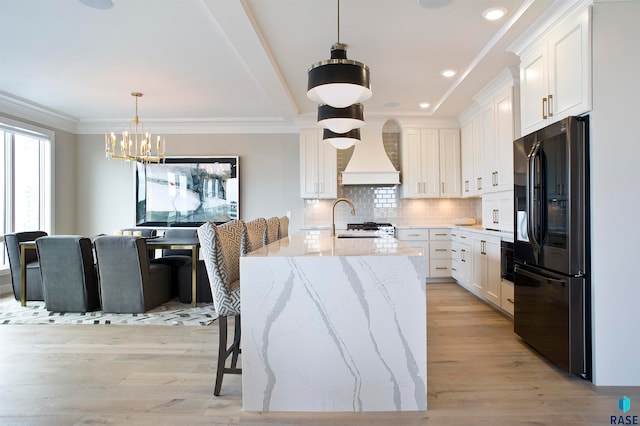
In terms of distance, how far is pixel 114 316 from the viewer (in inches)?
156

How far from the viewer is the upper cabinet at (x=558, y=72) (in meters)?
2.36

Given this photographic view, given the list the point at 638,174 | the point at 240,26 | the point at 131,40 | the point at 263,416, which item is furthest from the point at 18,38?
the point at 638,174

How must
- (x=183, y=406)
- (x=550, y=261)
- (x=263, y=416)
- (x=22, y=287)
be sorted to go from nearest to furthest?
1. (x=263, y=416)
2. (x=183, y=406)
3. (x=550, y=261)
4. (x=22, y=287)

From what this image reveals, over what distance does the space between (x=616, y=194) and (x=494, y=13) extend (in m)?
1.61

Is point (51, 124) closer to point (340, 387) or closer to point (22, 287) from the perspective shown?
point (22, 287)

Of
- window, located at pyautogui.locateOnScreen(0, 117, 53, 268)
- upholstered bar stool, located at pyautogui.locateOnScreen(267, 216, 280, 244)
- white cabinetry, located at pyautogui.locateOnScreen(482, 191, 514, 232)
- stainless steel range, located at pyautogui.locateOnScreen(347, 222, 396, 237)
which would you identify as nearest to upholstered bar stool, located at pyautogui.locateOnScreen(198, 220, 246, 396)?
upholstered bar stool, located at pyautogui.locateOnScreen(267, 216, 280, 244)

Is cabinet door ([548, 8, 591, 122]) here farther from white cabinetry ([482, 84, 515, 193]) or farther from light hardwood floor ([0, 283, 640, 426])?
light hardwood floor ([0, 283, 640, 426])

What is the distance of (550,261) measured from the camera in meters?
2.55

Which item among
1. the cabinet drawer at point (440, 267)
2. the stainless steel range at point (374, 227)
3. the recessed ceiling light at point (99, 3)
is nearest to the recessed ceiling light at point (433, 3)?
the recessed ceiling light at point (99, 3)

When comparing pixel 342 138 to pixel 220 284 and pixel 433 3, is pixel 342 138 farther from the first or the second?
pixel 220 284

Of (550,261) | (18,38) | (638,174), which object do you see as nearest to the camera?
(638,174)

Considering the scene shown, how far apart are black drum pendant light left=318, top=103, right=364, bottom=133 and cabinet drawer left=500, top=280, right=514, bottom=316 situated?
7.45ft

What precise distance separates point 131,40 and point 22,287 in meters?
3.26

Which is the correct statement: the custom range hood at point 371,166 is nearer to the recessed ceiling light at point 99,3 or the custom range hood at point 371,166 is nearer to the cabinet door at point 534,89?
the cabinet door at point 534,89
